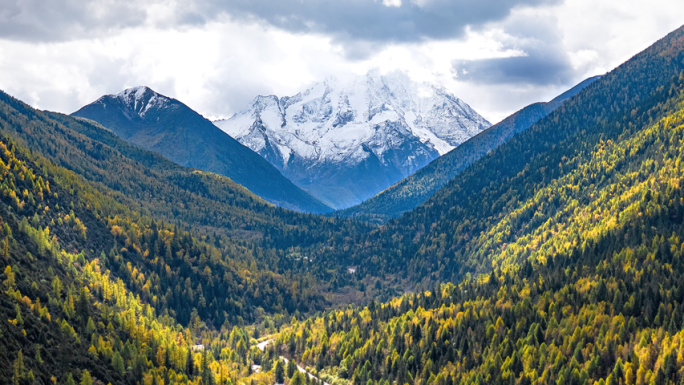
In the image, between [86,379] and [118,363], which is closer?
[86,379]

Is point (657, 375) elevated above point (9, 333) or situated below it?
below

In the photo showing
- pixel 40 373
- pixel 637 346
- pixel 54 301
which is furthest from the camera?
pixel 54 301

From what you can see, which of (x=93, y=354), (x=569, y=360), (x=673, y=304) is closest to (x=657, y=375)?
(x=569, y=360)

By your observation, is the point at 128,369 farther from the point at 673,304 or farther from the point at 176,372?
the point at 673,304

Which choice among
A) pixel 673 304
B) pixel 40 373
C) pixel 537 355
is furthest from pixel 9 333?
pixel 673 304

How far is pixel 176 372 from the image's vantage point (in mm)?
199250

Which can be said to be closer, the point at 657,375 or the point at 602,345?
the point at 657,375

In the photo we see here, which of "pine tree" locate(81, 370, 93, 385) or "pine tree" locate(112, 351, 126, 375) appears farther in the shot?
"pine tree" locate(112, 351, 126, 375)

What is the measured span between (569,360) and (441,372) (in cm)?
4040

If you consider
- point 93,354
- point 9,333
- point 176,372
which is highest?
point 9,333

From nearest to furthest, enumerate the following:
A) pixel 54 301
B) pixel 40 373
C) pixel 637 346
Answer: pixel 40 373, pixel 637 346, pixel 54 301

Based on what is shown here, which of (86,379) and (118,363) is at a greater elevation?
(118,363)

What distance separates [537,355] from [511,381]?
56.4 feet

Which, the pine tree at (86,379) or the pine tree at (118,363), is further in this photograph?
the pine tree at (118,363)
